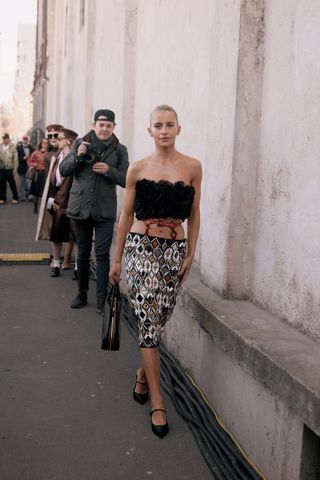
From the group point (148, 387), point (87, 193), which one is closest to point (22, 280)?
point (87, 193)

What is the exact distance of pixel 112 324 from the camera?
4.60 metres

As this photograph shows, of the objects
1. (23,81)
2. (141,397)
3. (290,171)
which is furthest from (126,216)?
(23,81)

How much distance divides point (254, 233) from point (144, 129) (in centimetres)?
419

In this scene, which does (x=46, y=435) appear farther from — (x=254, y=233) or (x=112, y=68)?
(x=112, y=68)

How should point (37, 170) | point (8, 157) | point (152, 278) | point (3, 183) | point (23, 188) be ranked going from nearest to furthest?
1. point (152, 278)
2. point (37, 170)
3. point (8, 157)
4. point (3, 183)
5. point (23, 188)

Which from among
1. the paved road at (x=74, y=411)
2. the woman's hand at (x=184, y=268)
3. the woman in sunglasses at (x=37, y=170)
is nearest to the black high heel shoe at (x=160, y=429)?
the paved road at (x=74, y=411)

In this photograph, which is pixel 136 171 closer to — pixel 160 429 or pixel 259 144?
pixel 259 144

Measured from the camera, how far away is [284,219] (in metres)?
4.15

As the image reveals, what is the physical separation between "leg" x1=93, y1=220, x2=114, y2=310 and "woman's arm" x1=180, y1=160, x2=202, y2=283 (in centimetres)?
264

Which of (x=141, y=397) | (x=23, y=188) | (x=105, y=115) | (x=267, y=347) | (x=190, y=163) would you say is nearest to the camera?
(x=267, y=347)

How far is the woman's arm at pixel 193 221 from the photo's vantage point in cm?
447

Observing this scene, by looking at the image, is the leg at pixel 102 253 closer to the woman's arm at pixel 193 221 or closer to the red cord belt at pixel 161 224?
the woman's arm at pixel 193 221

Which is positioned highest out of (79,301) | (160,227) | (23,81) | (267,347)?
(23,81)

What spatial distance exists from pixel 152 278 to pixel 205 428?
961 mm
